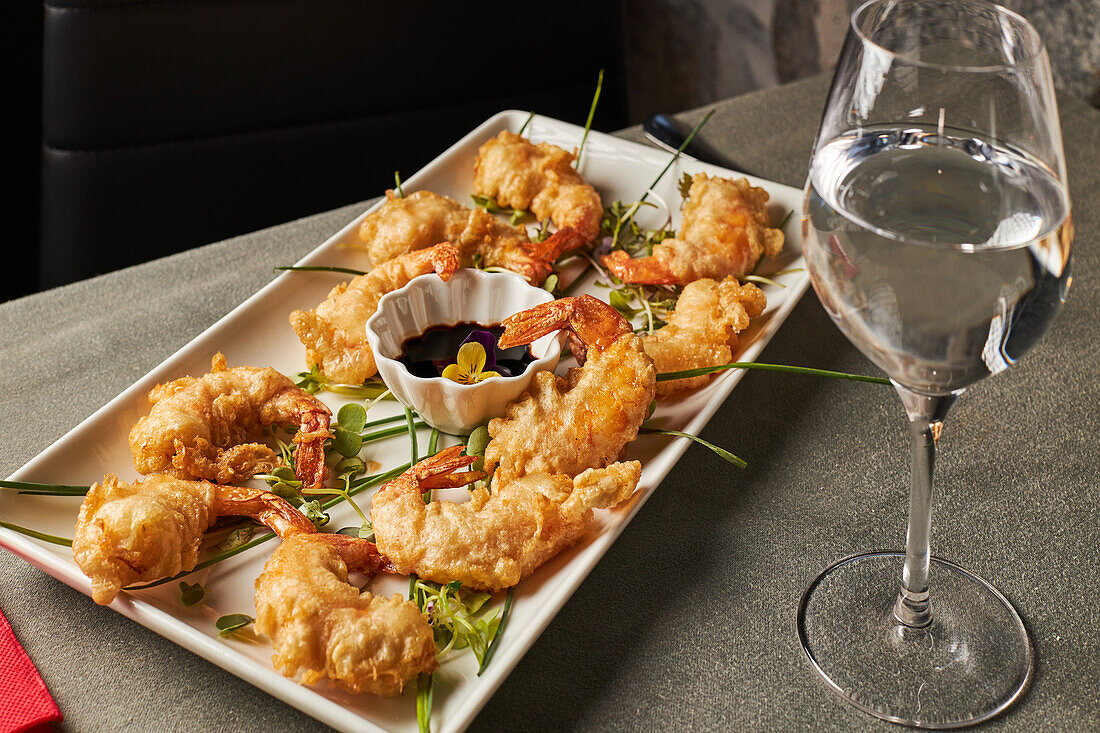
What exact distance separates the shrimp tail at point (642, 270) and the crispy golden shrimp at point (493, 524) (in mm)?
725

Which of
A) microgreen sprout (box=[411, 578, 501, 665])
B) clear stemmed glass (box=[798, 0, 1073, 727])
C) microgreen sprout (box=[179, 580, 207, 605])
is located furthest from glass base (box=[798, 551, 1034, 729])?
microgreen sprout (box=[179, 580, 207, 605])

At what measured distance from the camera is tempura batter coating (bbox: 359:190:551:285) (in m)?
2.33

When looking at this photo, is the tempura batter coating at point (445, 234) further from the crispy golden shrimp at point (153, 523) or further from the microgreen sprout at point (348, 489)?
the crispy golden shrimp at point (153, 523)

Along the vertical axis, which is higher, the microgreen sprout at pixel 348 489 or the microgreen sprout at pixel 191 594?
the microgreen sprout at pixel 348 489

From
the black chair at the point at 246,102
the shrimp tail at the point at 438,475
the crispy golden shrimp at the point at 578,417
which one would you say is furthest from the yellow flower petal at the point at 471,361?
the black chair at the point at 246,102

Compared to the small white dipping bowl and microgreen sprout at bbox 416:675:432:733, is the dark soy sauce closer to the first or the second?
the small white dipping bowl

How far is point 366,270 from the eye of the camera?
2432mm

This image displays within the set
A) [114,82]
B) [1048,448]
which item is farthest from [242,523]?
[114,82]

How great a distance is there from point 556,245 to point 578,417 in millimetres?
771

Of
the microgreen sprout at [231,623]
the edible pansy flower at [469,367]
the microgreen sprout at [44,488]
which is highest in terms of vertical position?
the edible pansy flower at [469,367]

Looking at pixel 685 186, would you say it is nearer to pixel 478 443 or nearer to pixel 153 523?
pixel 478 443

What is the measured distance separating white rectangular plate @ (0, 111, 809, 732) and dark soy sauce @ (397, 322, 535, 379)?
124 mm

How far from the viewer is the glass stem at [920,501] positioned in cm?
129

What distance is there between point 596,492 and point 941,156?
0.73 m
